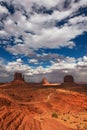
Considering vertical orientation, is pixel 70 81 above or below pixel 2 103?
above

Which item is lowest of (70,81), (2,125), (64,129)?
(64,129)

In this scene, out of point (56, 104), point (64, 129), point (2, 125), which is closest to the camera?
point (2, 125)

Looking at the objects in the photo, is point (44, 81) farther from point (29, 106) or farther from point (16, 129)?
point (16, 129)

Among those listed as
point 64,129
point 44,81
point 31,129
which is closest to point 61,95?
point 64,129

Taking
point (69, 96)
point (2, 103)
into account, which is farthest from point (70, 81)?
point (2, 103)

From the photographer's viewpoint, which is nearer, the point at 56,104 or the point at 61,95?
the point at 56,104

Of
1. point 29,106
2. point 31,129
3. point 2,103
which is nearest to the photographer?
point 31,129

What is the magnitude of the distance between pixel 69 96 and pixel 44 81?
8819cm

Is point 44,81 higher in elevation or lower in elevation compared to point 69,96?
higher

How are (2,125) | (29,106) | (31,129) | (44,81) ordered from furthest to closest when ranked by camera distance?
(44,81) → (29,106) → (31,129) → (2,125)

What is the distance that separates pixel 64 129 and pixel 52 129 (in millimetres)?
2108

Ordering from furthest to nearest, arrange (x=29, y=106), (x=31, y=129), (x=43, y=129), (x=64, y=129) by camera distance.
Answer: (x=29, y=106), (x=64, y=129), (x=43, y=129), (x=31, y=129)

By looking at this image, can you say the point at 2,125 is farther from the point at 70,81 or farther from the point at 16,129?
the point at 70,81

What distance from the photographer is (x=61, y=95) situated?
181 ft
